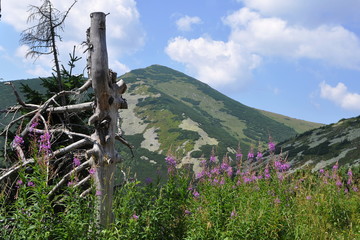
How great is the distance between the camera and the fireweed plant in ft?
14.3

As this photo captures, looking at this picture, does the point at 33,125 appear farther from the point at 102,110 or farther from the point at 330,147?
the point at 330,147

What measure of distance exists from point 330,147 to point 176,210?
158 ft

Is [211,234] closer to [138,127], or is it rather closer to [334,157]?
[334,157]

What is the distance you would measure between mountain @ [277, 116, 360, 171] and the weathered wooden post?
31683mm

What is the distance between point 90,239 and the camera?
188 inches

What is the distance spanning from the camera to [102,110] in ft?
20.8

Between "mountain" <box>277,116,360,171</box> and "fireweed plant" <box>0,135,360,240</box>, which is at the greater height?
"mountain" <box>277,116,360,171</box>

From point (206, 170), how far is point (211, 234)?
215 cm

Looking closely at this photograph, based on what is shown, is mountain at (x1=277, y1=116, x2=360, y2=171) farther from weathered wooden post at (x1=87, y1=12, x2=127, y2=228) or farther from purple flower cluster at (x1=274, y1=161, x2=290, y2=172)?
weathered wooden post at (x1=87, y1=12, x2=127, y2=228)

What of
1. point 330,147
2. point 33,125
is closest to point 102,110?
point 33,125

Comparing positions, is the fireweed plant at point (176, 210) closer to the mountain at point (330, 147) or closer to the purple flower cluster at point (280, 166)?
the purple flower cluster at point (280, 166)

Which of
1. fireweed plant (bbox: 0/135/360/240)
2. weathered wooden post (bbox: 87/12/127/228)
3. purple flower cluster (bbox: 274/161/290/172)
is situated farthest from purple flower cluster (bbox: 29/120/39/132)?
purple flower cluster (bbox: 274/161/290/172)

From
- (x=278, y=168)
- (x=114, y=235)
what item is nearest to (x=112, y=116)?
(x=114, y=235)

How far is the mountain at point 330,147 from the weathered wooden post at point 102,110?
3168 centimetres
